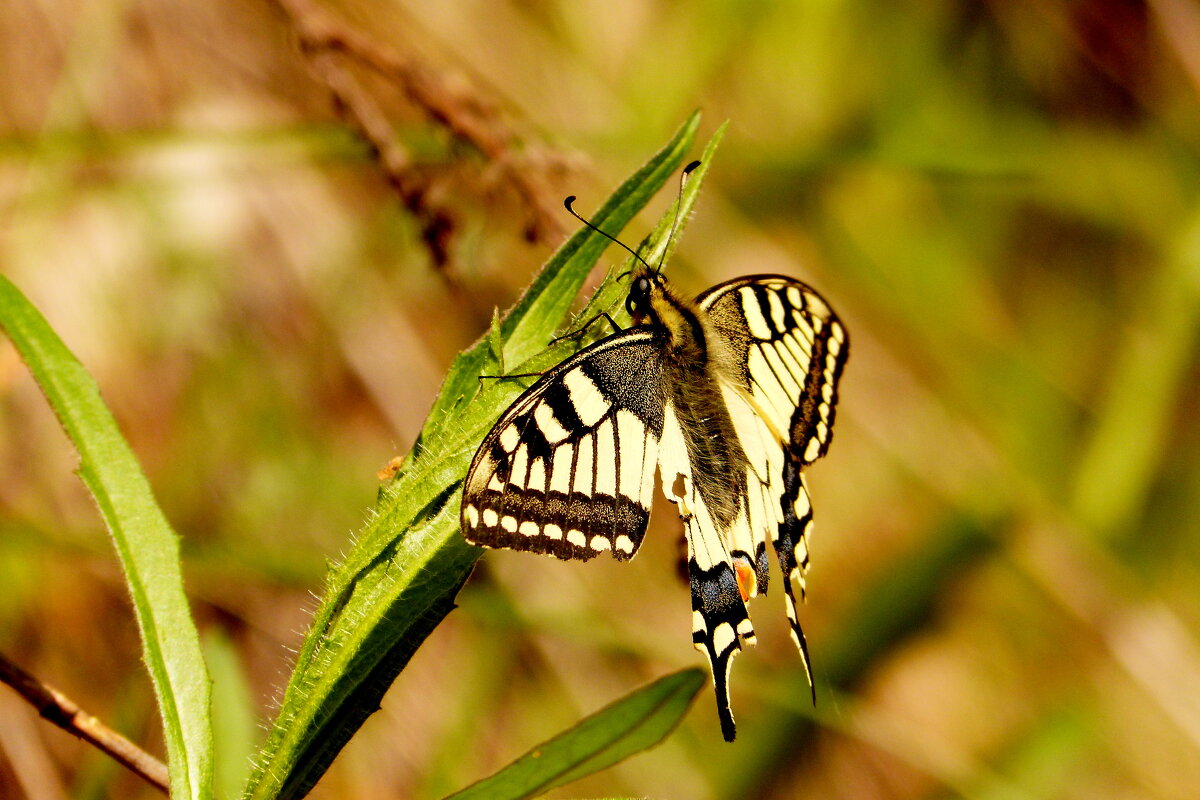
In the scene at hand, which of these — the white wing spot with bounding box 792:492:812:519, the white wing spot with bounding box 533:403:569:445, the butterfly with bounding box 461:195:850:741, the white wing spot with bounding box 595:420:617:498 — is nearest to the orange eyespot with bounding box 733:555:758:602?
the butterfly with bounding box 461:195:850:741

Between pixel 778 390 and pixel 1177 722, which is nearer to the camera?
pixel 778 390

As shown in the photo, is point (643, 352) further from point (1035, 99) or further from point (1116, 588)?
point (1035, 99)

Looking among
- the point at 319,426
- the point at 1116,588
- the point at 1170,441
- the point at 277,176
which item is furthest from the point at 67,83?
the point at 1170,441

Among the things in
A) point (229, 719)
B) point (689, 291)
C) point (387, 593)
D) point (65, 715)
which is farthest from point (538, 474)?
point (689, 291)

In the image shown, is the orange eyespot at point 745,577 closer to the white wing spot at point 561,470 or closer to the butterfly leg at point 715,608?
the butterfly leg at point 715,608

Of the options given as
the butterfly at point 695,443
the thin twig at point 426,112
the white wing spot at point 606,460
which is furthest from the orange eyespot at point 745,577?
the thin twig at point 426,112

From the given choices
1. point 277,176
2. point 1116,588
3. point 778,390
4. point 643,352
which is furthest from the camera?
point 1116,588

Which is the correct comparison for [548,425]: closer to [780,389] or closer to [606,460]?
[606,460]

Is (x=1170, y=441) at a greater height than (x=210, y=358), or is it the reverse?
(x=210, y=358)
